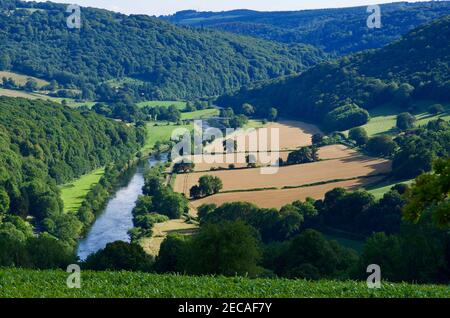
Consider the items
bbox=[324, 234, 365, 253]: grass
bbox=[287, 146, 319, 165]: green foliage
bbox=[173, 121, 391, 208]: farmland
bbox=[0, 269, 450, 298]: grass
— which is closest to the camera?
bbox=[0, 269, 450, 298]: grass

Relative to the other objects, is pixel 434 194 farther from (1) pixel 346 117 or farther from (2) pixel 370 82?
(2) pixel 370 82

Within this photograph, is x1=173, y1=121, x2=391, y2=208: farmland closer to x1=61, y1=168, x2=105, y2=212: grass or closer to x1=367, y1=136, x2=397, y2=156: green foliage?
x1=367, y1=136, x2=397, y2=156: green foliage

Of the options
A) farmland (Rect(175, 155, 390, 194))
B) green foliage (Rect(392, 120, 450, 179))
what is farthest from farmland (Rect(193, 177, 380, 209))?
green foliage (Rect(392, 120, 450, 179))

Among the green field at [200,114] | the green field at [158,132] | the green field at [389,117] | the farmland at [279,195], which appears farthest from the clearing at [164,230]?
the green field at [200,114]

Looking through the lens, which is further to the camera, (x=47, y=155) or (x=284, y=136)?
(x=284, y=136)

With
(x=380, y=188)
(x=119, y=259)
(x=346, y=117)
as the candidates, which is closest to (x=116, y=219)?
(x=380, y=188)

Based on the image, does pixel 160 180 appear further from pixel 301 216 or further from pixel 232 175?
pixel 301 216

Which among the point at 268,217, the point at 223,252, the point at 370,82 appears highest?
the point at 370,82

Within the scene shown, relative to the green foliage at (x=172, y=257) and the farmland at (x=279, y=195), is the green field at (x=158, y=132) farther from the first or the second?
the green foliage at (x=172, y=257)
